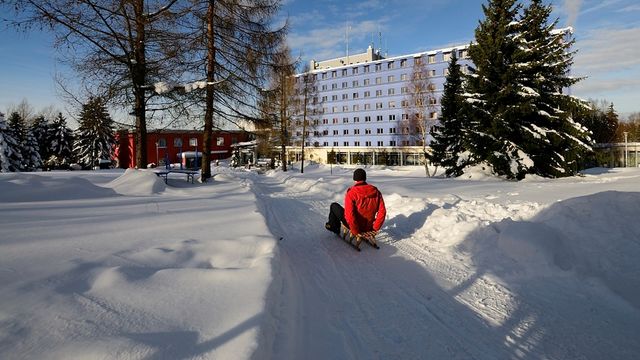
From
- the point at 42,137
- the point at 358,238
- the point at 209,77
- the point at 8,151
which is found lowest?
the point at 358,238

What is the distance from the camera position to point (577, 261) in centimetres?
578

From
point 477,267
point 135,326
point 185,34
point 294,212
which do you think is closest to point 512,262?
point 477,267

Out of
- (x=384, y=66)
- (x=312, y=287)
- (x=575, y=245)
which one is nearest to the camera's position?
(x=312, y=287)

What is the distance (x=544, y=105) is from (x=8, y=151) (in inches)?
2139

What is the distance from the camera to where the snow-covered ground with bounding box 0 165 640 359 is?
301 cm

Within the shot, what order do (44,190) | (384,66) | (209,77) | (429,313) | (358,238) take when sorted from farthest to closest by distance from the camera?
(384,66) → (209,77) → (44,190) → (358,238) → (429,313)

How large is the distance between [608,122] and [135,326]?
94.7m

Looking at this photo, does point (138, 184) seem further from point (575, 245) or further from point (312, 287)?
point (575, 245)

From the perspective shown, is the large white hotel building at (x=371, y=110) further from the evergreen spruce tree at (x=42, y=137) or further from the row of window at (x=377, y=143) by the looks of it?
the evergreen spruce tree at (x=42, y=137)

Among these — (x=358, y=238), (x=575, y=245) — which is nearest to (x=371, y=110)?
(x=358, y=238)

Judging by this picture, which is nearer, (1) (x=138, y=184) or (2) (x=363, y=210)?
(2) (x=363, y=210)

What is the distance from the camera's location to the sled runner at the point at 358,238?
279 inches

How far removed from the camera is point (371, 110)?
228ft

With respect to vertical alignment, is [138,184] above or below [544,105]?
below
